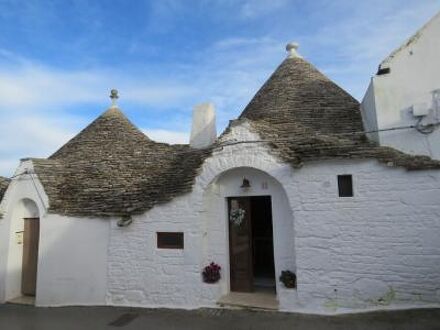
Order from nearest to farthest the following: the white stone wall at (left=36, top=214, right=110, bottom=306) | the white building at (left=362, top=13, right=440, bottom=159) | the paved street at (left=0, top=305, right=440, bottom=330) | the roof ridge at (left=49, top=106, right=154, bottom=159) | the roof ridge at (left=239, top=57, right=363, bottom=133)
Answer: the paved street at (left=0, top=305, right=440, bottom=330) < the white building at (left=362, top=13, right=440, bottom=159) < the white stone wall at (left=36, top=214, right=110, bottom=306) < the roof ridge at (left=239, top=57, right=363, bottom=133) < the roof ridge at (left=49, top=106, right=154, bottom=159)

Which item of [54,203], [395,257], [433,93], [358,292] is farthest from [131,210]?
[433,93]

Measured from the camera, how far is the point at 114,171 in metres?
11.1

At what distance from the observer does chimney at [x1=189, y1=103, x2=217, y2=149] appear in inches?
402

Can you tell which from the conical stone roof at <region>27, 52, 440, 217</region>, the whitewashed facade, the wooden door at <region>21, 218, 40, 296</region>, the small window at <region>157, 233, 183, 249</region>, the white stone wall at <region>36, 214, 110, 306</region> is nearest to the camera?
the whitewashed facade

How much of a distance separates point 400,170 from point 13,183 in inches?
423

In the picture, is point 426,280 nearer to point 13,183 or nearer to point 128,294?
point 128,294

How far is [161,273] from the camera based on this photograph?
8703mm

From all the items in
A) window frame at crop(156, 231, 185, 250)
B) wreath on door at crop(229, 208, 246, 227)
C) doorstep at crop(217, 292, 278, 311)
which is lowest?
doorstep at crop(217, 292, 278, 311)

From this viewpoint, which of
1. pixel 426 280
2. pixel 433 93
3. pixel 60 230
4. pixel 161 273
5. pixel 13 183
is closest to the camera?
pixel 426 280

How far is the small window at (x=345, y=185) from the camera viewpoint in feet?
24.3

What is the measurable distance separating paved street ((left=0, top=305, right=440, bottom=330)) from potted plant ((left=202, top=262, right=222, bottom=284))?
0.68 meters

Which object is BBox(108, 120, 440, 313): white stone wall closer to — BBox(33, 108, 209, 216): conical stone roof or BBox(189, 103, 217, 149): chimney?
BBox(33, 108, 209, 216): conical stone roof

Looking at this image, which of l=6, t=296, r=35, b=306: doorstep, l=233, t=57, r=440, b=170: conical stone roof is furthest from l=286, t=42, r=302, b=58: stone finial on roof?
l=6, t=296, r=35, b=306: doorstep

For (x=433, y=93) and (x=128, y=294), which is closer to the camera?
(x=433, y=93)
